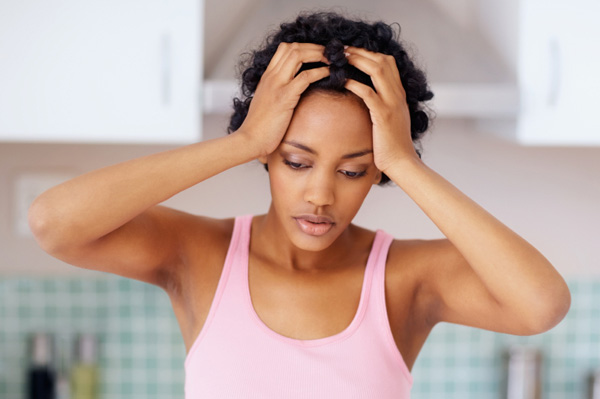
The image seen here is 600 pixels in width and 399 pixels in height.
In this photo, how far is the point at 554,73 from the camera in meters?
1.34

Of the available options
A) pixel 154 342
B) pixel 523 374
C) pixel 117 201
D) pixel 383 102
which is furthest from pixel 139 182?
pixel 523 374

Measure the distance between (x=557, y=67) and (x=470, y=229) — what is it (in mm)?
583

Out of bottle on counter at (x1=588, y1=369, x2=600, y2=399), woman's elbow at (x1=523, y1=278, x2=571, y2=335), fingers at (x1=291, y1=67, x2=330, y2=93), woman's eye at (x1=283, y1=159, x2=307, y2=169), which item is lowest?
bottle on counter at (x1=588, y1=369, x2=600, y2=399)

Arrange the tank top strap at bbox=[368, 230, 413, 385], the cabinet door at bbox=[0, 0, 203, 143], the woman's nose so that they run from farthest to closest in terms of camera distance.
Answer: the cabinet door at bbox=[0, 0, 203, 143] < the tank top strap at bbox=[368, 230, 413, 385] < the woman's nose

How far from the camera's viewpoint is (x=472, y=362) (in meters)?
1.72

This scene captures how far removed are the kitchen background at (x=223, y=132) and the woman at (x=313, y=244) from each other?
34 cm

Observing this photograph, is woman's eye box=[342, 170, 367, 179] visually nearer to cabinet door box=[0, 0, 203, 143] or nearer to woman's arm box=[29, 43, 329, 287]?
woman's arm box=[29, 43, 329, 287]

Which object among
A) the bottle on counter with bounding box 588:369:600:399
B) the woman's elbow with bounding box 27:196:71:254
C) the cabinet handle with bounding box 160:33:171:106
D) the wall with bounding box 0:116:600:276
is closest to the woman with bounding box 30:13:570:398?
the woman's elbow with bounding box 27:196:71:254

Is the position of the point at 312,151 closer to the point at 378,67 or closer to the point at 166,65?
the point at 378,67

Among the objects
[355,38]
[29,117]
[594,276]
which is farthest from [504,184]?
[29,117]

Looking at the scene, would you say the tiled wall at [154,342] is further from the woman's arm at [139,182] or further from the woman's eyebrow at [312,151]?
the woman's eyebrow at [312,151]

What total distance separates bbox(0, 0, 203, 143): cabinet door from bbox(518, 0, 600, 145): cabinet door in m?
0.58

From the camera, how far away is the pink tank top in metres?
0.94

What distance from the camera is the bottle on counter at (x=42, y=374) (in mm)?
1606
